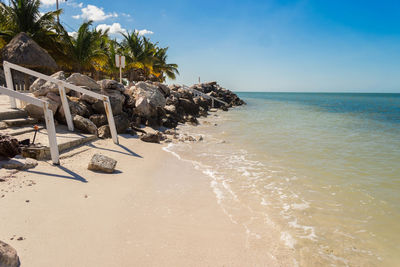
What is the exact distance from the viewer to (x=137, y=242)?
295 cm

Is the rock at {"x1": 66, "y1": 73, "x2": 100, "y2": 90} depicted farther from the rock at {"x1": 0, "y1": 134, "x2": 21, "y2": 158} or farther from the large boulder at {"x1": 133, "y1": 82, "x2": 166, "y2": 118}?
the rock at {"x1": 0, "y1": 134, "x2": 21, "y2": 158}

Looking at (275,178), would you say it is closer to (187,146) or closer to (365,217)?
(365,217)

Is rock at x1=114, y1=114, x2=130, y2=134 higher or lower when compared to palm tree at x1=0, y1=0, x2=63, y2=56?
lower

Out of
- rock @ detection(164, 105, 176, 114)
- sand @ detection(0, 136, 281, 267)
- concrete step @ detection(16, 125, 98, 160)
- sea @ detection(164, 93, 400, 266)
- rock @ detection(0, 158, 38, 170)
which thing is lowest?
sea @ detection(164, 93, 400, 266)

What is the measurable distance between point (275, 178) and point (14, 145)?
5.77 meters

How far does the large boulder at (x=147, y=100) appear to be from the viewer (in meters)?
11.4

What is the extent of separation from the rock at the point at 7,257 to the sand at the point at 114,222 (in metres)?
0.18

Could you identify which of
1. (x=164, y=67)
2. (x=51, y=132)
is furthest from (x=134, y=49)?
(x=51, y=132)

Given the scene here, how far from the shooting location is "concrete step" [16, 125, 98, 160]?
16.2ft

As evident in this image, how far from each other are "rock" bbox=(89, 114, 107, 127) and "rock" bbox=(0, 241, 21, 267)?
21.4 feet

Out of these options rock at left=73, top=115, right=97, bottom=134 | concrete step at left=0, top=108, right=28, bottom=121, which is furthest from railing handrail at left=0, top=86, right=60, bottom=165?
concrete step at left=0, top=108, right=28, bottom=121

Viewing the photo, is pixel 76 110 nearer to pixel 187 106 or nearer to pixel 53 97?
pixel 53 97

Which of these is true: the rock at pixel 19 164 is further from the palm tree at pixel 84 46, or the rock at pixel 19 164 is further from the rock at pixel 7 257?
the palm tree at pixel 84 46

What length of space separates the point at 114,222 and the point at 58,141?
3.61 meters
